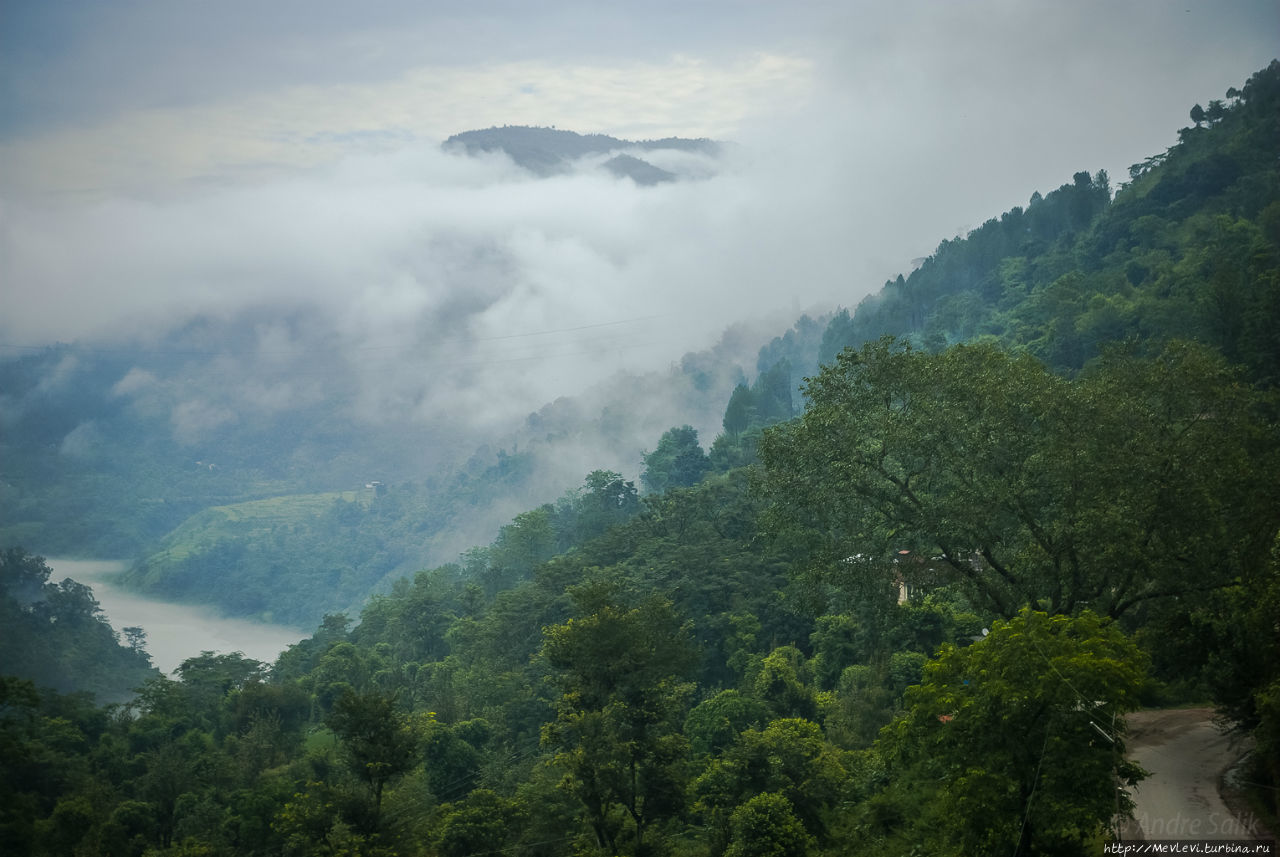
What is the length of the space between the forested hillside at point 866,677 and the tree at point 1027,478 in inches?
2.7

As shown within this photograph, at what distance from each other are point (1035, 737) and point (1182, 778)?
3962 millimetres

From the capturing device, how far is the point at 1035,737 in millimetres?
12312

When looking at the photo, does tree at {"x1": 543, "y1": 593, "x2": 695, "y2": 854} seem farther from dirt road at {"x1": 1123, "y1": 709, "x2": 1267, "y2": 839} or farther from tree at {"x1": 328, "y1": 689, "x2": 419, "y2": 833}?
dirt road at {"x1": 1123, "y1": 709, "x2": 1267, "y2": 839}

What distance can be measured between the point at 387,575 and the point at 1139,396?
12873cm

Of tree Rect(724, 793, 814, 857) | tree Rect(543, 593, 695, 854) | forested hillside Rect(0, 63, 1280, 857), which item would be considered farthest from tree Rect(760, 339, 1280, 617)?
tree Rect(543, 593, 695, 854)

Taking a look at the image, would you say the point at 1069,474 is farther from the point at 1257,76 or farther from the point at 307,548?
the point at 307,548

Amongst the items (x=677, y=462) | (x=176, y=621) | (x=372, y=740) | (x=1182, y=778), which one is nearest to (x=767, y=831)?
(x=1182, y=778)

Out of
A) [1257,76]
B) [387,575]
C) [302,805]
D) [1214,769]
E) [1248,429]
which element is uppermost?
[1257,76]

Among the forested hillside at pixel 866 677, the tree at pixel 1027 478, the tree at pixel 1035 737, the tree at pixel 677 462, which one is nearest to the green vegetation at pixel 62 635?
the forested hillside at pixel 866 677

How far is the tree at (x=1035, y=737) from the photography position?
Result: 38.9ft

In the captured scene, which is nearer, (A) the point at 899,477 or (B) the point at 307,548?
(A) the point at 899,477

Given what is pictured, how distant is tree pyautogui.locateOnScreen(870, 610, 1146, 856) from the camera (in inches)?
466

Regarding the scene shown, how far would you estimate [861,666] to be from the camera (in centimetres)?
3067

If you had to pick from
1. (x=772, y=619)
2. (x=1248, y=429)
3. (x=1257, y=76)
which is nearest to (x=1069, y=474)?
(x=1248, y=429)
